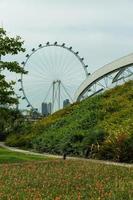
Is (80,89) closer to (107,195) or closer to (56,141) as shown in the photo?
(56,141)

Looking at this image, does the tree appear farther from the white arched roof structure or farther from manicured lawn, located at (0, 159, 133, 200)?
the white arched roof structure

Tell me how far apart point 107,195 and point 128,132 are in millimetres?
14123

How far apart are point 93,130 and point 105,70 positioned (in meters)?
23.2

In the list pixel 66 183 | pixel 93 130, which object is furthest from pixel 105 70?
pixel 66 183

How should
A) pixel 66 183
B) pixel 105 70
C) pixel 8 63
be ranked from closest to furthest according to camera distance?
pixel 66 183 → pixel 8 63 → pixel 105 70

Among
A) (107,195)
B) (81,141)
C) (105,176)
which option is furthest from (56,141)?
(107,195)

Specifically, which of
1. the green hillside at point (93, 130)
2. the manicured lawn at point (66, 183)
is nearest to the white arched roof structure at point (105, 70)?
the green hillside at point (93, 130)

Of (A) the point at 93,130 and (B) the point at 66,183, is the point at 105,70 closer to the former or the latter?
(A) the point at 93,130

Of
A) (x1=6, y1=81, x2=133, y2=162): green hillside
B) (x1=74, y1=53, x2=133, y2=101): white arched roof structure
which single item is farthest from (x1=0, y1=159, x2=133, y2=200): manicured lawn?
(x1=74, y1=53, x2=133, y2=101): white arched roof structure

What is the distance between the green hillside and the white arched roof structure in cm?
828

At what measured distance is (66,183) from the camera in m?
11.2

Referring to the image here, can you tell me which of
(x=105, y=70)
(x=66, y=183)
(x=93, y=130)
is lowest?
(x=66, y=183)

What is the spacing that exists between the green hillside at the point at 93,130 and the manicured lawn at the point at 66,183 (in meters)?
7.63

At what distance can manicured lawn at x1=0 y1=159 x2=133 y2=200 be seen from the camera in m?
9.29
